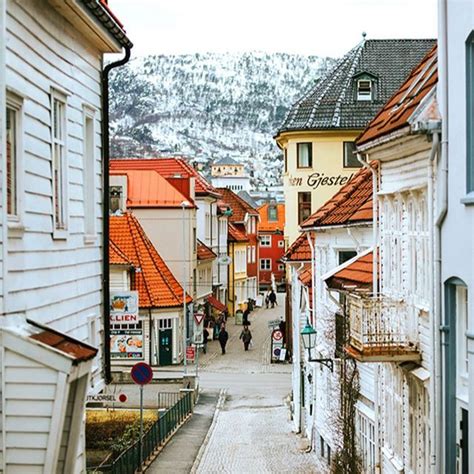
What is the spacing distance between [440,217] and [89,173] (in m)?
4.70

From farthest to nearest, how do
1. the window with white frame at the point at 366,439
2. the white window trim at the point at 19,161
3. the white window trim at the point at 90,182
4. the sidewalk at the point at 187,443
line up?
the sidewalk at the point at 187,443 < the window with white frame at the point at 366,439 < the white window trim at the point at 90,182 < the white window trim at the point at 19,161

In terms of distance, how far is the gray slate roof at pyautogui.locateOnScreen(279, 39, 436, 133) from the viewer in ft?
143

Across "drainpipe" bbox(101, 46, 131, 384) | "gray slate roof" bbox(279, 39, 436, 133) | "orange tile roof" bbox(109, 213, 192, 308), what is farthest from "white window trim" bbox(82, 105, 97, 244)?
"orange tile roof" bbox(109, 213, 192, 308)

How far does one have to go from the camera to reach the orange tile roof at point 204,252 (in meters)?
58.1

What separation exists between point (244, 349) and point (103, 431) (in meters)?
26.2

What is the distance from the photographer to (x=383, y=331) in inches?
580

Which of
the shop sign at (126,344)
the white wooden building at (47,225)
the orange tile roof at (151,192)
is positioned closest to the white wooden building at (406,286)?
the white wooden building at (47,225)

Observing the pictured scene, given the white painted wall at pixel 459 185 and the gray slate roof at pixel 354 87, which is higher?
the gray slate roof at pixel 354 87

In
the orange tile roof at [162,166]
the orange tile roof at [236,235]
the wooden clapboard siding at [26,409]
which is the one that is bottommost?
the wooden clapboard siding at [26,409]

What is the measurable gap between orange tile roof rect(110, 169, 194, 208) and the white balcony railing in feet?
120

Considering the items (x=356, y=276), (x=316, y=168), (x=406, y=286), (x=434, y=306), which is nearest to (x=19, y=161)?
(x=434, y=306)

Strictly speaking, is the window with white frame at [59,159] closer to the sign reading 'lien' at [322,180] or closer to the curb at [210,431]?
the curb at [210,431]

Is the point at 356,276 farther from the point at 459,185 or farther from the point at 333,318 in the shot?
the point at 459,185

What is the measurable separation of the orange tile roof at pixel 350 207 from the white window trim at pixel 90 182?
6654 millimetres
